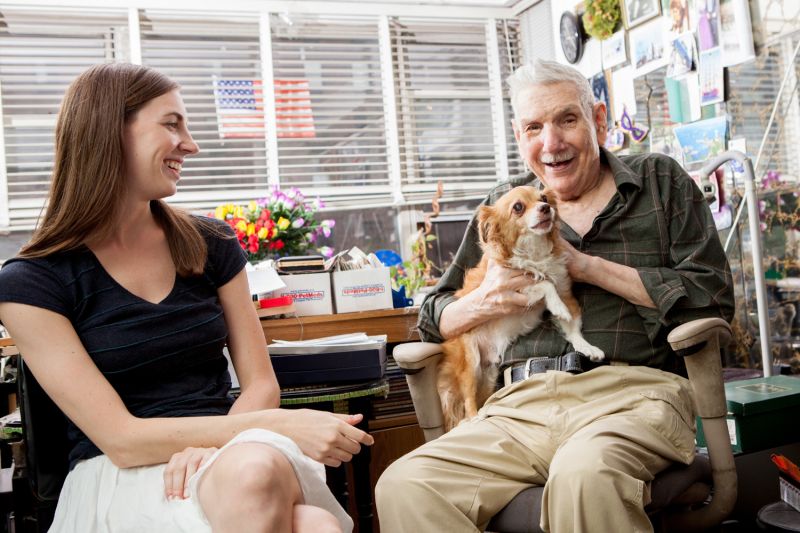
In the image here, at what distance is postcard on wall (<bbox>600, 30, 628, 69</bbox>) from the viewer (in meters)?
3.72

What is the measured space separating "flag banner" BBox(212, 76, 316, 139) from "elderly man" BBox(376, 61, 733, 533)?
2.62 meters

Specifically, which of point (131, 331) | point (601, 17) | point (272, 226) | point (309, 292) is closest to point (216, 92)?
point (272, 226)

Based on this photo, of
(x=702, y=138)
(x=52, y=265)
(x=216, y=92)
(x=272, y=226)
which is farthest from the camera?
(x=216, y=92)

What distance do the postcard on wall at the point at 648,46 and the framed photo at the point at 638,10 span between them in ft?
0.11

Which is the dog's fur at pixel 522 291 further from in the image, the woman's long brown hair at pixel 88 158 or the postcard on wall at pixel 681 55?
the postcard on wall at pixel 681 55

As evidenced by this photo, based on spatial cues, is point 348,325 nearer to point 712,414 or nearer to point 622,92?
point 712,414

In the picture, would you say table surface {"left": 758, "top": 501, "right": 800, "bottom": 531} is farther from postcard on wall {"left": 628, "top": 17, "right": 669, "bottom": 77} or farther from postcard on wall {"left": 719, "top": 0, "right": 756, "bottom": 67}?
postcard on wall {"left": 628, "top": 17, "right": 669, "bottom": 77}

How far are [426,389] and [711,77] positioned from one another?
6.90 feet

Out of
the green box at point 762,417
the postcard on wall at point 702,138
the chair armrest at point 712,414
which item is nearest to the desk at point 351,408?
the chair armrest at point 712,414

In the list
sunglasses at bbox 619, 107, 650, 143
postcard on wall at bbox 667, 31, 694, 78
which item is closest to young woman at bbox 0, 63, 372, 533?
postcard on wall at bbox 667, 31, 694, 78

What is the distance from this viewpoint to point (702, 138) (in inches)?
128

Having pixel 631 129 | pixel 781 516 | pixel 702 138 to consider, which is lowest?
pixel 781 516

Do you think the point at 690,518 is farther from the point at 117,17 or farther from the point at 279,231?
the point at 117,17

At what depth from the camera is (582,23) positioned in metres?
4.01
